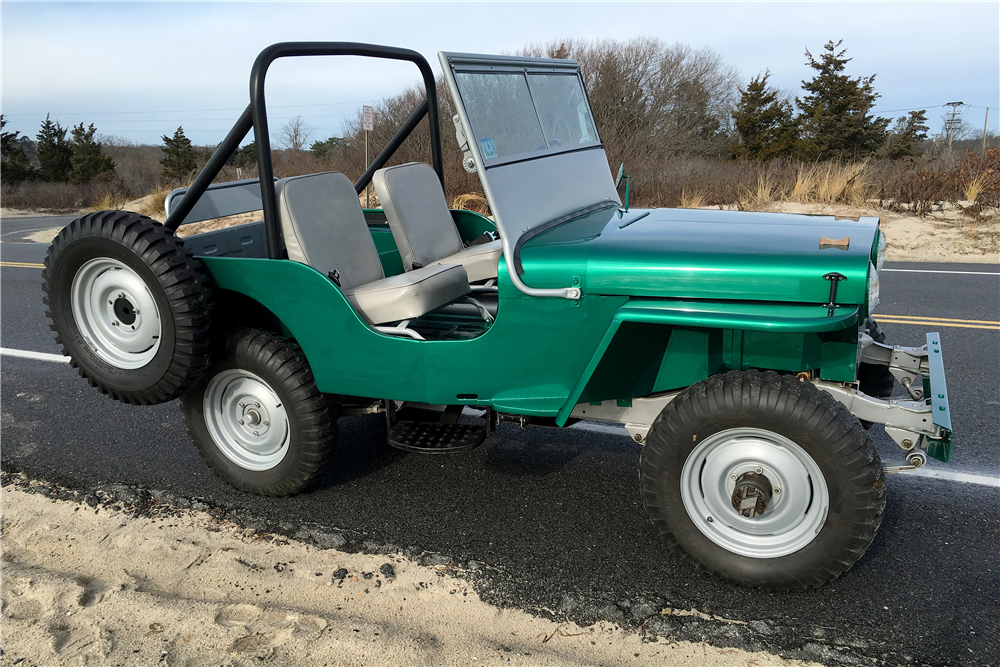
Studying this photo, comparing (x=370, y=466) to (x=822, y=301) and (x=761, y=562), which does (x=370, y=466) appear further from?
(x=822, y=301)

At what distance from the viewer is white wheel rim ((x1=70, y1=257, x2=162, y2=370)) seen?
339 centimetres

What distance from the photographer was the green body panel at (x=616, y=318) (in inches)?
107

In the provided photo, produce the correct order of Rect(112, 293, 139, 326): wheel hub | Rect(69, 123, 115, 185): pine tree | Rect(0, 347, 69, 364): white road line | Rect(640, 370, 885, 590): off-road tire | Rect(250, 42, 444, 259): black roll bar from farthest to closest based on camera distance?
Rect(69, 123, 115, 185): pine tree
Rect(0, 347, 69, 364): white road line
Rect(112, 293, 139, 326): wheel hub
Rect(250, 42, 444, 259): black roll bar
Rect(640, 370, 885, 590): off-road tire

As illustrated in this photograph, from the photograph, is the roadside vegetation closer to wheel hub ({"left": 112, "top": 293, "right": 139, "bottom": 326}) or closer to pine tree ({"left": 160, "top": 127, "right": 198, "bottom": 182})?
pine tree ({"left": 160, "top": 127, "right": 198, "bottom": 182})

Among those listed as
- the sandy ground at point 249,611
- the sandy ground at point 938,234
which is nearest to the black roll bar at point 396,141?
the sandy ground at point 249,611

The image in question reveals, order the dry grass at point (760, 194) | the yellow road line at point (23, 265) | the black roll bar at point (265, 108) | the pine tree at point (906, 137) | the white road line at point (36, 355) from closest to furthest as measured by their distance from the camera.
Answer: the black roll bar at point (265, 108), the white road line at point (36, 355), the yellow road line at point (23, 265), the dry grass at point (760, 194), the pine tree at point (906, 137)

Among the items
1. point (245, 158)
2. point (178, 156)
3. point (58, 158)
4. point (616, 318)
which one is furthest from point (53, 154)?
point (616, 318)

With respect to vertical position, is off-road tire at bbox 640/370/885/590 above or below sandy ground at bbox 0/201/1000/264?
above

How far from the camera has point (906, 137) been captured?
23.0m

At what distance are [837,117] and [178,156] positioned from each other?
23.1m

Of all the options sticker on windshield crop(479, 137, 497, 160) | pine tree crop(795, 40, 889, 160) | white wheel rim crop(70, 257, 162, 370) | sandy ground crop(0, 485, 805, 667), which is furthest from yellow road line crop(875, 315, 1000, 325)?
pine tree crop(795, 40, 889, 160)

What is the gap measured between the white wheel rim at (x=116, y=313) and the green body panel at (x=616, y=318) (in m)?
0.35

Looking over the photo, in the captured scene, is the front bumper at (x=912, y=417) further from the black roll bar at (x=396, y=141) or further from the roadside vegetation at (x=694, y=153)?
the roadside vegetation at (x=694, y=153)

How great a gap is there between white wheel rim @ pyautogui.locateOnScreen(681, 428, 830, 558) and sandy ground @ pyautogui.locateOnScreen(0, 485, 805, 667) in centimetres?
41
